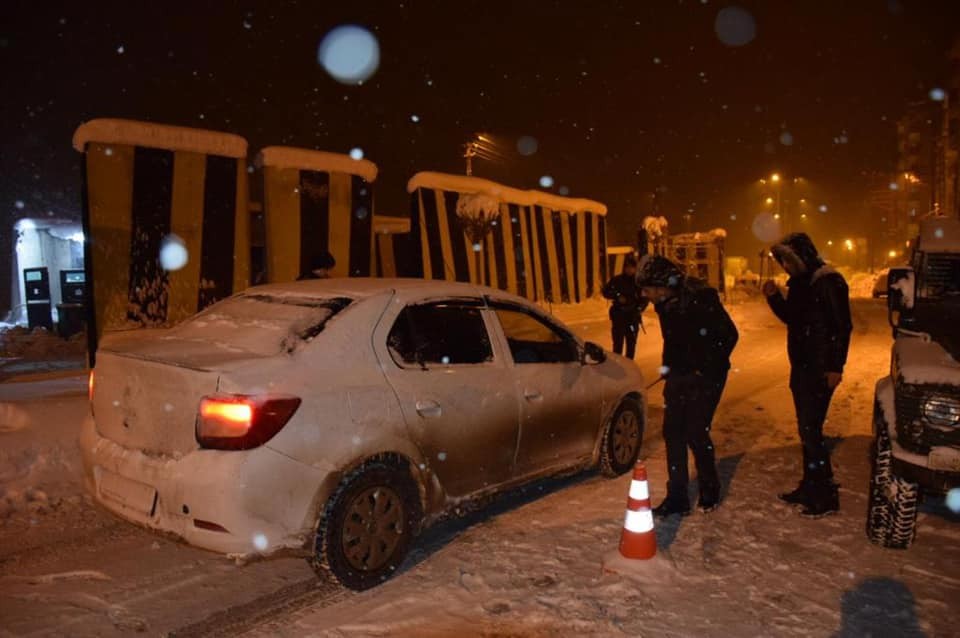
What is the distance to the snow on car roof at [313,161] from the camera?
9.30 m

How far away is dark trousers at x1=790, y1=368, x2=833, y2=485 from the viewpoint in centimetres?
491

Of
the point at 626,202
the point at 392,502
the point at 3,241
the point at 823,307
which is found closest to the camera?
the point at 392,502

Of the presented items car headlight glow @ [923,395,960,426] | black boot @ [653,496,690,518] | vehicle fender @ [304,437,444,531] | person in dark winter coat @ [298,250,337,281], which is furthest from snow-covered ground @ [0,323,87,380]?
car headlight glow @ [923,395,960,426]

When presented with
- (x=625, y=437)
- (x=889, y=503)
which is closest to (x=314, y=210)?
(x=625, y=437)

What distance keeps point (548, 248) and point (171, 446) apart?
12758 millimetres

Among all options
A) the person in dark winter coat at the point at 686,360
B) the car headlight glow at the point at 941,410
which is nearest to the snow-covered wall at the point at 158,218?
the person in dark winter coat at the point at 686,360

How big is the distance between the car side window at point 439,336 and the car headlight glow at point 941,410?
8.17 ft

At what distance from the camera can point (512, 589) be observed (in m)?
3.79

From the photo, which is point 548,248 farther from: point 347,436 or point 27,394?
point 347,436

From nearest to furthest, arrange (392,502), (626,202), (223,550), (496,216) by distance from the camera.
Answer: (223,550) → (392,502) → (496,216) → (626,202)

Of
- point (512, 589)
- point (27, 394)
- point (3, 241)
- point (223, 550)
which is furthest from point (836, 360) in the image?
point (3, 241)

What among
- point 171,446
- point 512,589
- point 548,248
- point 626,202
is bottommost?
point 512,589

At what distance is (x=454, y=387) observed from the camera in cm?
428

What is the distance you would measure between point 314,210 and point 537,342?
17.2ft
